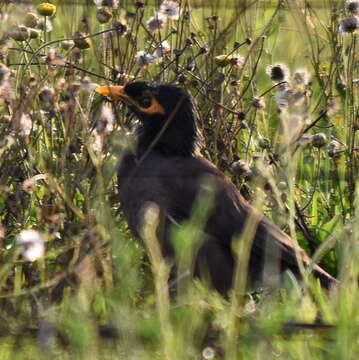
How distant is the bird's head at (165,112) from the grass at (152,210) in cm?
12

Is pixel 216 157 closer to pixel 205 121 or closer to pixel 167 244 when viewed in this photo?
pixel 205 121

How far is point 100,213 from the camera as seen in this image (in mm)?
3369

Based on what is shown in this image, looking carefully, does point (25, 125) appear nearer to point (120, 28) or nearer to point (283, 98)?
point (120, 28)

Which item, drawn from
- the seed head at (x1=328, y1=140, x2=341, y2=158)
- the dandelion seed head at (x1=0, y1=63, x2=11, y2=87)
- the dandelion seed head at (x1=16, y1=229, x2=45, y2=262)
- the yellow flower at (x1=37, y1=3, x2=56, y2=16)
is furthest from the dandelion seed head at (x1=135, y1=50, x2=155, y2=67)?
the dandelion seed head at (x1=16, y1=229, x2=45, y2=262)

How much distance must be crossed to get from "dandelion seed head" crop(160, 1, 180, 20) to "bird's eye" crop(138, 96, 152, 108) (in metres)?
0.43

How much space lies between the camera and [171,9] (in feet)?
16.8

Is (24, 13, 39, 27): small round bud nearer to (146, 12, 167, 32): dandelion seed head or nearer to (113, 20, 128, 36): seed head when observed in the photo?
(113, 20, 128, 36): seed head

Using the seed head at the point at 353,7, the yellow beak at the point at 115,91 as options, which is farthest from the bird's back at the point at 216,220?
the seed head at the point at 353,7

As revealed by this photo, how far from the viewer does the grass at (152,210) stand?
9.39 ft

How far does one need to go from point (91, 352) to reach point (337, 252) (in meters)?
2.32

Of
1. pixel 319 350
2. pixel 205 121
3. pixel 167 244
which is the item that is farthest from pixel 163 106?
pixel 319 350

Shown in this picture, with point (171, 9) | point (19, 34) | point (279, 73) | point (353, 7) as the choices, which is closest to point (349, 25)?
point (353, 7)

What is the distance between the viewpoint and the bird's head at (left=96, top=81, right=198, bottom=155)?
489 centimetres

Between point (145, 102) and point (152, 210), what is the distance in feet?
4.55
